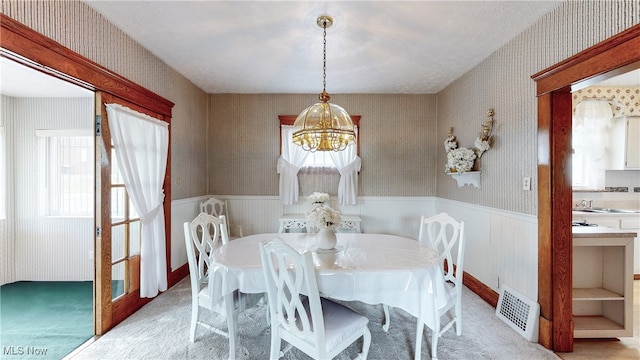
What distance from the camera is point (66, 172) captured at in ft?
11.1

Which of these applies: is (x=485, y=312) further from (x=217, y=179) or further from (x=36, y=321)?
(x=36, y=321)

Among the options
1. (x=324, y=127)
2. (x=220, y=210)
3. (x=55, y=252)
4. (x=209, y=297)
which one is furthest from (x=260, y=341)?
(x=55, y=252)

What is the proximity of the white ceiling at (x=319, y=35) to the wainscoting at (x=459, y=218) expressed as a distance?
1621mm

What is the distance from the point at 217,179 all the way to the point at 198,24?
2.38 meters

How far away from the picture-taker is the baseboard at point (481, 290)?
2.68 m

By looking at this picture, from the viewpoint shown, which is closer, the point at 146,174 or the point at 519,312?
the point at 519,312

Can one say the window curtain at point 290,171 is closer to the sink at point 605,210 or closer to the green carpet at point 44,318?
the green carpet at point 44,318

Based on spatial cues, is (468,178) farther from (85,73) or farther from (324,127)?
(85,73)

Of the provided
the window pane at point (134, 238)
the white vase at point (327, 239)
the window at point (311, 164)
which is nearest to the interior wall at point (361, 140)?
the window at point (311, 164)

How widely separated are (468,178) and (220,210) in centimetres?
334

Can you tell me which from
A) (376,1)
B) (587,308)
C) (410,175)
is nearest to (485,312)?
(587,308)

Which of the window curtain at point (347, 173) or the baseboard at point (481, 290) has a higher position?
the window curtain at point (347, 173)

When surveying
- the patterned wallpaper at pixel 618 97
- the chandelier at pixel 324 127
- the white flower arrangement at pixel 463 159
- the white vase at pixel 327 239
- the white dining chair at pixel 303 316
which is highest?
the patterned wallpaper at pixel 618 97

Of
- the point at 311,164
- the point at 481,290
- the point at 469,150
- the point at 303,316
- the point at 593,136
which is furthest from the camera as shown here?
the point at 311,164
